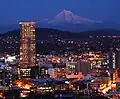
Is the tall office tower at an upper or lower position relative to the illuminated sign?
upper

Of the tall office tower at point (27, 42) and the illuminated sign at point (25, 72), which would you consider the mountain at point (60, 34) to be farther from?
the illuminated sign at point (25, 72)

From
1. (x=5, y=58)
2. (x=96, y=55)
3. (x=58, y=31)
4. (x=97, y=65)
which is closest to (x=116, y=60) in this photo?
(x=97, y=65)

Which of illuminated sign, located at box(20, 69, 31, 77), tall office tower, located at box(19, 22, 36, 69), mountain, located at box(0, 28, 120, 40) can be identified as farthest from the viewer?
mountain, located at box(0, 28, 120, 40)

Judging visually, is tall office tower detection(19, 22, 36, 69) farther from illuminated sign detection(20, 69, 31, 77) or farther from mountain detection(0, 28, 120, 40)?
illuminated sign detection(20, 69, 31, 77)

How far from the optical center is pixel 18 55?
1241 inches

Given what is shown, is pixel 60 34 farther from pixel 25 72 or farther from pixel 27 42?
pixel 25 72

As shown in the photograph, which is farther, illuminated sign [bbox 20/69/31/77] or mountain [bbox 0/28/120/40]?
mountain [bbox 0/28/120/40]

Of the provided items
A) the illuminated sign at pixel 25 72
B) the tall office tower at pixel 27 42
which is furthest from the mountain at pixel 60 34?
the illuminated sign at pixel 25 72

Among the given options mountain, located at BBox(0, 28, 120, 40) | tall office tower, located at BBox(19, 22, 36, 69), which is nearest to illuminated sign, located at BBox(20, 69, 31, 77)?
tall office tower, located at BBox(19, 22, 36, 69)

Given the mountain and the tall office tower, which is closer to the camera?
the tall office tower

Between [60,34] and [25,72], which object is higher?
[60,34]

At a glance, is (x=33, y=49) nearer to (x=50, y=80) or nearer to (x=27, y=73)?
(x=27, y=73)

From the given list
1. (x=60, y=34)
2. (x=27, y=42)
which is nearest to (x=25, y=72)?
(x=27, y=42)

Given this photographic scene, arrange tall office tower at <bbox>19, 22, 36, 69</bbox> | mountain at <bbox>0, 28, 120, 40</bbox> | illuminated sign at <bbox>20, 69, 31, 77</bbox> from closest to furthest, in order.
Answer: illuminated sign at <bbox>20, 69, 31, 77</bbox>
tall office tower at <bbox>19, 22, 36, 69</bbox>
mountain at <bbox>0, 28, 120, 40</bbox>
